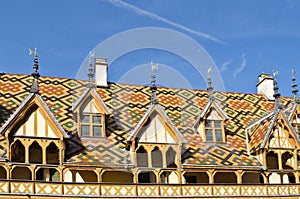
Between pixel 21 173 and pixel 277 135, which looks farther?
pixel 277 135

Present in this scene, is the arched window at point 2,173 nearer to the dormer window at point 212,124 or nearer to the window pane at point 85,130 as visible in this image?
the window pane at point 85,130

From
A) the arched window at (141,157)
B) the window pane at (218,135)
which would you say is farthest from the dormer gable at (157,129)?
the window pane at (218,135)

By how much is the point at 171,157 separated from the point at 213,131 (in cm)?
413

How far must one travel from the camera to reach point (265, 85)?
131 feet

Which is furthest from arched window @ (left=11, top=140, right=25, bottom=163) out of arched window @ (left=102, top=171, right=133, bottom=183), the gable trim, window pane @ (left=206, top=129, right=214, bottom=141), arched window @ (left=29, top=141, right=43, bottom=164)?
window pane @ (left=206, top=129, right=214, bottom=141)

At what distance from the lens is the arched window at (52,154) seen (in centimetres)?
2719

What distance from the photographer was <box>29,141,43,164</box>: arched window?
26.8m

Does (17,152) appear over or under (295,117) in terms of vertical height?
under

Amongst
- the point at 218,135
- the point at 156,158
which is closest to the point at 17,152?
the point at 156,158

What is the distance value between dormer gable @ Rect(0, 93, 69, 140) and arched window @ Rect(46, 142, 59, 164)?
3.12ft

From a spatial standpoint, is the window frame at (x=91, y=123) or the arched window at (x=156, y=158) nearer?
the arched window at (x=156, y=158)

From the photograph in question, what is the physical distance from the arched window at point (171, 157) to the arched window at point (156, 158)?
400 mm

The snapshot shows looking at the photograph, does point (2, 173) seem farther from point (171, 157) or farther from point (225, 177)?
point (225, 177)

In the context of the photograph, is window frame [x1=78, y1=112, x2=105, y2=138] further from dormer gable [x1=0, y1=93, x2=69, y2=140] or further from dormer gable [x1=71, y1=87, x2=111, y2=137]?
dormer gable [x1=0, y1=93, x2=69, y2=140]
